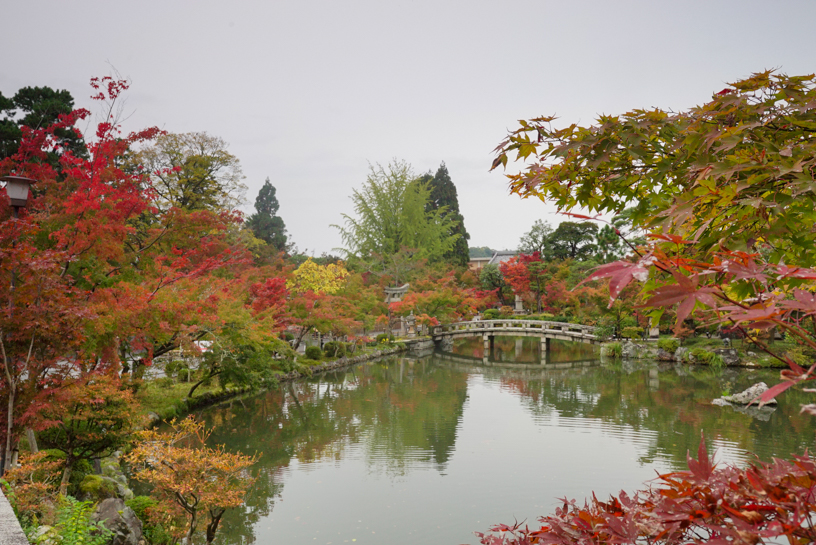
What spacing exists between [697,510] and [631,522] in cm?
16

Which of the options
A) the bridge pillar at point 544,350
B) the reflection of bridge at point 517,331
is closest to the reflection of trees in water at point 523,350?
the bridge pillar at point 544,350

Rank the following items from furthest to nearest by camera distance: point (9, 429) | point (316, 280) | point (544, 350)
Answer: point (316, 280) < point (544, 350) < point (9, 429)

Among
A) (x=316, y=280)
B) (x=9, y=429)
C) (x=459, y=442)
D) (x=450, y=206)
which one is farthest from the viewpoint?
(x=450, y=206)

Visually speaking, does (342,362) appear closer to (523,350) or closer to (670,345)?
(523,350)

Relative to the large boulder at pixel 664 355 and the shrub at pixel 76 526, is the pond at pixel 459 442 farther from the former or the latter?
the shrub at pixel 76 526

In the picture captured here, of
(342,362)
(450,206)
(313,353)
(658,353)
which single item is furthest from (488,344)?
(450,206)

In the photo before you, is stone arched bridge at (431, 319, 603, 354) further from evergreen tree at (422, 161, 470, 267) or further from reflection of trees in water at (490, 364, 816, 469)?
evergreen tree at (422, 161, 470, 267)

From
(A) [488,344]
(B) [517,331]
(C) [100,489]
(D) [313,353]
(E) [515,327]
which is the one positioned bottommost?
(C) [100,489]

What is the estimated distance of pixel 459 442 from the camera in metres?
8.41

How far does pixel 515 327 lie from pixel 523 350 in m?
1.55

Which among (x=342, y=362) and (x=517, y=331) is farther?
(x=517, y=331)

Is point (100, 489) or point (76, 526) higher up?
point (76, 526)

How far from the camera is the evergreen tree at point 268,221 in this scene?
33469 millimetres

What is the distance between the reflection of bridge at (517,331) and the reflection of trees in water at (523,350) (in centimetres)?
46
